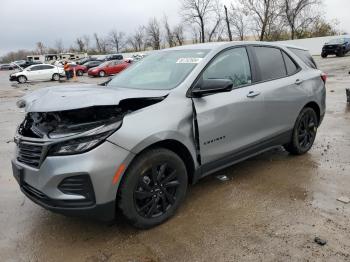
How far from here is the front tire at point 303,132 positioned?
5188 millimetres

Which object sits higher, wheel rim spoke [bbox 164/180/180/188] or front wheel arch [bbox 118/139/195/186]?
front wheel arch [bbox 118/139/195/186]

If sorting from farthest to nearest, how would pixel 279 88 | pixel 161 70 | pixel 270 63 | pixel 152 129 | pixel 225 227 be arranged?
pixel 270 63 → pixel 279 88 → pixel 161 70 → pixel 225 227 → pixel 152 129

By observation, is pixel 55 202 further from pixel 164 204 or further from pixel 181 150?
pixel 181 150

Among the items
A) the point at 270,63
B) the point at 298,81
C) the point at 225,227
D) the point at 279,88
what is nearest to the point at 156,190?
the point at 225,227

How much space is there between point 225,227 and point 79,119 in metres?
1.69

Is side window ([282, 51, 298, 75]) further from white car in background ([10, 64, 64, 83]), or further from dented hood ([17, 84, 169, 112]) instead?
white car in background ([10, 64, 64, 83])

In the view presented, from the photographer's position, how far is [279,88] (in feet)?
15.4

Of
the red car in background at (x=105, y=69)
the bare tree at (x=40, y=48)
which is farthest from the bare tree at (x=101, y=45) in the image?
the red car in background at (x=105, y=69)

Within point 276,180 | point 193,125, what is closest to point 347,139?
point 276,180

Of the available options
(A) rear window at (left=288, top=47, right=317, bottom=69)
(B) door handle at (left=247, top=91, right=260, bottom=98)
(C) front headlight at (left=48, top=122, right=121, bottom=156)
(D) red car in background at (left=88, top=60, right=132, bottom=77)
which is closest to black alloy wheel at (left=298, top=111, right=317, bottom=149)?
(A) rear window at (left=288, top=47, right=317, bottom=69)

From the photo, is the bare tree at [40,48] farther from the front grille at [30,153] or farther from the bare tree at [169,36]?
the front grille at [30,153]

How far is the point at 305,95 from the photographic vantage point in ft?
16.9

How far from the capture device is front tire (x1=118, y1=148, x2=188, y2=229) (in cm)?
318

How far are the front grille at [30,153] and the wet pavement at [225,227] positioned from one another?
79 centimetres
